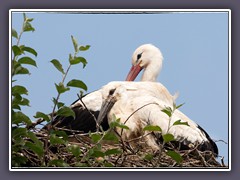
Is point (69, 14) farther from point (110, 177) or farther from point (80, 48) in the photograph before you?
point (110, 177)

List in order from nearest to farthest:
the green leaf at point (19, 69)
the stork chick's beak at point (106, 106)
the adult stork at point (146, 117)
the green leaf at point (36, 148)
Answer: the green leaf at point (36, 148) → the green leaf at point (19, 69) → the adult stork at point (146, 117) → the stork chick's beak at point (106, 106)

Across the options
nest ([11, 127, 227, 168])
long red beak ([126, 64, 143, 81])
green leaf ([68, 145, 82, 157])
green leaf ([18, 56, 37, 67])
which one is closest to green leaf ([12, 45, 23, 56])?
green leaf ([18, 56, 37, 67])

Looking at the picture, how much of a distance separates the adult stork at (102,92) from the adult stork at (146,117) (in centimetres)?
4

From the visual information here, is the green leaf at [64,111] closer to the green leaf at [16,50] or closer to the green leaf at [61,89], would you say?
the green leaf at [61,89]

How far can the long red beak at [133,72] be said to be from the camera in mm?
3664

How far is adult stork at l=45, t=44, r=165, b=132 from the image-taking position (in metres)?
3.58

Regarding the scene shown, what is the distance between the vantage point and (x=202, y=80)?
346 cm

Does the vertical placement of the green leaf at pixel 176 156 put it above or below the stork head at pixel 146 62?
below

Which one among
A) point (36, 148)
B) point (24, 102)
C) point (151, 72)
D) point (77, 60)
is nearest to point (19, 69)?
point (24, 102)

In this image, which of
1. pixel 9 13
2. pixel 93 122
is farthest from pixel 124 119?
pixel 9 13

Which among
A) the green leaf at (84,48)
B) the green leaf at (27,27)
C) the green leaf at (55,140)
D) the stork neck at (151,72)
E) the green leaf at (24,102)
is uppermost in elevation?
the green leaf at (27,27)

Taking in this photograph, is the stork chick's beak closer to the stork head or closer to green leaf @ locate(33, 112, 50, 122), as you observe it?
the stork head

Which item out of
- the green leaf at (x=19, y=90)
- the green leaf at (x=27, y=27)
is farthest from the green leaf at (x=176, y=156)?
the green leaf at (x=27, y=27)

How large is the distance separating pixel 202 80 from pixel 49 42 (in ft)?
2.26
